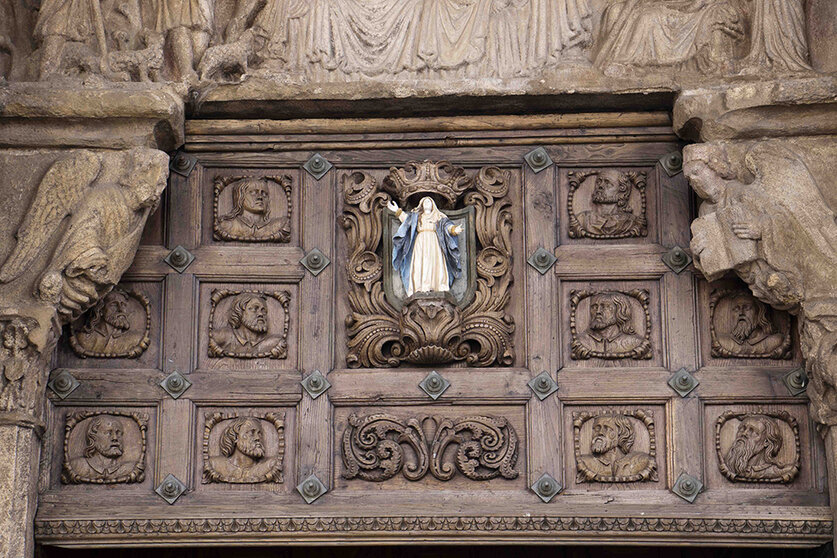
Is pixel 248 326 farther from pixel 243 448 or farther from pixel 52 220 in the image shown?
pixel 52 220

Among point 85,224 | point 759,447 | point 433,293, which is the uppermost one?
point 85,224

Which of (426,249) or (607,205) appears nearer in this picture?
(426,249)

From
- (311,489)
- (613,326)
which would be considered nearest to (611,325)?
(613,326)

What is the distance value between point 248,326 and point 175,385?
379 mm

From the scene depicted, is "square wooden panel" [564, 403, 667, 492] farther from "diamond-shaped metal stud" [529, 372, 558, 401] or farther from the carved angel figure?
the carved angel figure

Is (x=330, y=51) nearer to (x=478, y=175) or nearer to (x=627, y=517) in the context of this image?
(x=478, y=175)

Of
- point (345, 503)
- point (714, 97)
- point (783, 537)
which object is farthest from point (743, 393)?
point (345, 503)

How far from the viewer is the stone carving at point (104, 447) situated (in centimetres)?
556

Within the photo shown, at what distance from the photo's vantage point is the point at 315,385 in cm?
567

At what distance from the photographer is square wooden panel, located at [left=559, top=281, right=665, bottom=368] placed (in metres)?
5.69

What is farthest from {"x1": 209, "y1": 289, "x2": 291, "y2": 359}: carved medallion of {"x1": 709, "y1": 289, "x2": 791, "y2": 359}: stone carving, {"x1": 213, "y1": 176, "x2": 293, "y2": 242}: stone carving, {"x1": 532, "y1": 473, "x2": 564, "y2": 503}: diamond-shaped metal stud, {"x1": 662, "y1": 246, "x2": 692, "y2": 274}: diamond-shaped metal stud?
{"x1": 709, "y1": 289, "x2": 791, "y2": 359}: stone carving

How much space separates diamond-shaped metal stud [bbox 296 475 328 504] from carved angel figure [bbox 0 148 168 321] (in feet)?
3.60

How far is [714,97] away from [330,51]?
1.60m

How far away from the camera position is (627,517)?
5.41 metres
